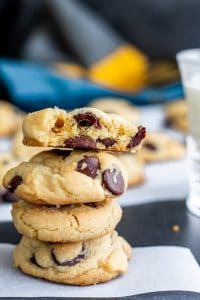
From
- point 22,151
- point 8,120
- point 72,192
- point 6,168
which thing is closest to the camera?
point 72,192

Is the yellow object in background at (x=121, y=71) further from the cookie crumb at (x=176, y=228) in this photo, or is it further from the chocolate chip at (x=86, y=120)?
the chocolate chip at (x=86, y=120)

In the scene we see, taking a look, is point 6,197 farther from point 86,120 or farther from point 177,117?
point 177,117

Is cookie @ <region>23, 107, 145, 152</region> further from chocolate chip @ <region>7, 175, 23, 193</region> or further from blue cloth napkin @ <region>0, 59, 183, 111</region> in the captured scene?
blue cloth napkin @ <region>0, 59, 183, 111</region>

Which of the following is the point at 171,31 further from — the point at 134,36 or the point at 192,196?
the point at 192,196

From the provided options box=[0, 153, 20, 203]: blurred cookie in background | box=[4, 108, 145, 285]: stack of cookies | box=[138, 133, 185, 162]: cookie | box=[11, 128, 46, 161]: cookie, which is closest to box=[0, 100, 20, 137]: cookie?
box=[11, 128, 46, 161]: cookie

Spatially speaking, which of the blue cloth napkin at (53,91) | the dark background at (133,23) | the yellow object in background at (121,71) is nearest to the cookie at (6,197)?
the blue cloth napkin at (53,91)

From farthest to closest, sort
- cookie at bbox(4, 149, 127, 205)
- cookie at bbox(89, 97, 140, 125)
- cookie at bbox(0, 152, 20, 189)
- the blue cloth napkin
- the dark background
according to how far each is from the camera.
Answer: the dark background
the blue cloth napkin
cookie at bbox(89, 97, 140, 125)
cookie at bbox(0, 152, 20, 189)
cookie at bbox(4, 149, 127, 205)

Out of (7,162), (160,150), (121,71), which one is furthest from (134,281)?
(121,71)
